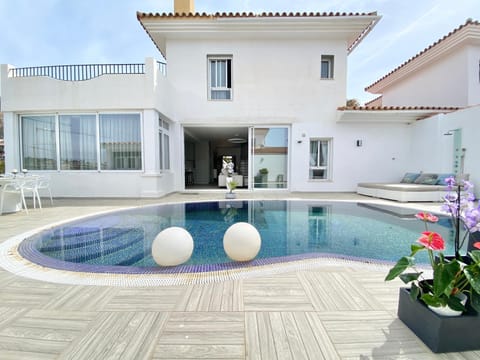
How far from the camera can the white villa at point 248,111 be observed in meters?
7.24

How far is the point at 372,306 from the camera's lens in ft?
5.67

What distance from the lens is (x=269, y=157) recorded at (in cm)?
931

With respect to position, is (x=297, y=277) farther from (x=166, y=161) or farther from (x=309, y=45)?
(x=309, y=45)

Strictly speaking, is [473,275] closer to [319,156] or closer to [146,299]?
[146,299]

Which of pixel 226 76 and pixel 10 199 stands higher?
pixel 226 76

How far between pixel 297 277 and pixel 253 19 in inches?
347

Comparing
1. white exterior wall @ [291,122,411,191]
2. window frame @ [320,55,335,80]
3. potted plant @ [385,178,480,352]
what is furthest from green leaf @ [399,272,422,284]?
window frame @ [320,55,335,80]

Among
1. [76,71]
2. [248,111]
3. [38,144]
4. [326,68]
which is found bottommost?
[38,144]

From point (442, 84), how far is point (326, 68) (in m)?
5.07

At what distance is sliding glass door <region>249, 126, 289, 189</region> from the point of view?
9.20 metres

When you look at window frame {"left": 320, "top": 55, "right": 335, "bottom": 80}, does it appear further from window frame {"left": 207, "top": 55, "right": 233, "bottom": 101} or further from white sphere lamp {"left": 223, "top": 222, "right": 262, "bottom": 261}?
white sphere lamp {"left": 223, "top": 222, "right": 262, "bottom": 261}

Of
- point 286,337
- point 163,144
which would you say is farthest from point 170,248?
point 163,144

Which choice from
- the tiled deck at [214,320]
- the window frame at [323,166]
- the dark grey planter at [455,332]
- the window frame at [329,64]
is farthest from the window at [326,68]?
the dark grey planter at [455,332]

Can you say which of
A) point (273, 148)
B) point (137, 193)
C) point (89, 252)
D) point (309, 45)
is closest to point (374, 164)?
point (273, 148)
